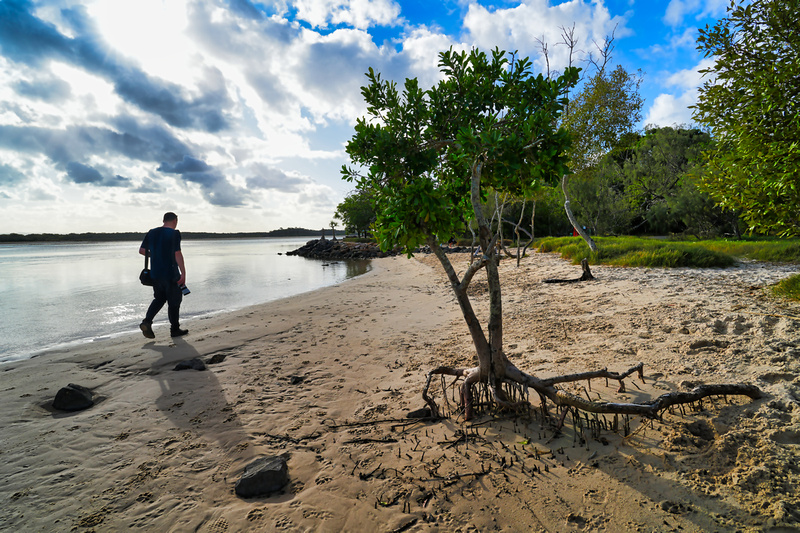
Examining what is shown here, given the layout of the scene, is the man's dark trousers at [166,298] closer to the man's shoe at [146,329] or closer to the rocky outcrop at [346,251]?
the man's shoe at [146,329]

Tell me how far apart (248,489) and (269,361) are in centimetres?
366

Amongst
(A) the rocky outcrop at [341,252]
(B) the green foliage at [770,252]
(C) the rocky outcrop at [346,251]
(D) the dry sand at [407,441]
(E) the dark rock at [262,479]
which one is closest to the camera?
(D) the dry sand at [407,441]

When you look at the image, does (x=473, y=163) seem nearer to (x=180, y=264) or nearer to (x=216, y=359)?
(x=216, y=359)

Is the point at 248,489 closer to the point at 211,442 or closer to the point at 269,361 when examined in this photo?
the point at 211,442

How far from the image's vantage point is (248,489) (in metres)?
2.91

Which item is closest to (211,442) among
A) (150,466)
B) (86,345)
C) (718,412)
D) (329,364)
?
(150,466)

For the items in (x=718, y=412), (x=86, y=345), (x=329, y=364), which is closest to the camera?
(x=718, y=412)

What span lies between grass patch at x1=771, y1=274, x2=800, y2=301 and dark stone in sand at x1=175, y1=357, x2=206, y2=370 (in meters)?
10.6

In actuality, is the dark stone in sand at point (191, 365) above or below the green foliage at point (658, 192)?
below

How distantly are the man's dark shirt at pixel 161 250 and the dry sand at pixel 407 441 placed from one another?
1935 mm

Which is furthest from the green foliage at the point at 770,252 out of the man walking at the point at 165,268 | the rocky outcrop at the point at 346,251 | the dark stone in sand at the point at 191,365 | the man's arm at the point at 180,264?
the rocky outcrop at the point at 346,251

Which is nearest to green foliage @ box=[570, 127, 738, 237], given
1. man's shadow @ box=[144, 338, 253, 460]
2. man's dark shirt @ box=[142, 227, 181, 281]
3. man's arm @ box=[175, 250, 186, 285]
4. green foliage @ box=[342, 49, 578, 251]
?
green foliage @ box=[342, 49, 578, 251]

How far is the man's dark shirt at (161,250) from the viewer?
309 inches

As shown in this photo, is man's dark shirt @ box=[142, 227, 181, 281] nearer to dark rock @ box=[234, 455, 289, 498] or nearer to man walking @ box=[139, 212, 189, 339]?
man walking @ box=[139, 212, 189, 339]
